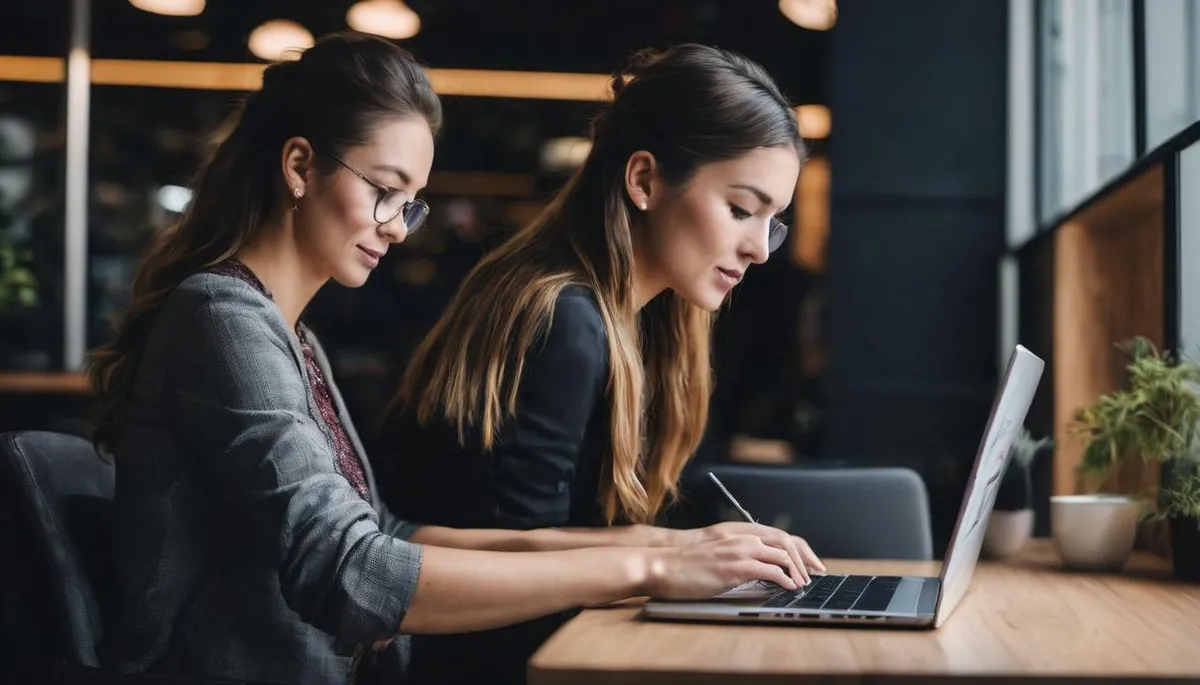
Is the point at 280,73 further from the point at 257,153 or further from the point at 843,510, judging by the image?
the point at 843,510

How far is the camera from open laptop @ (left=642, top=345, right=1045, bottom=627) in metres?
1.19

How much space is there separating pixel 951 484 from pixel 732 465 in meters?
0.45

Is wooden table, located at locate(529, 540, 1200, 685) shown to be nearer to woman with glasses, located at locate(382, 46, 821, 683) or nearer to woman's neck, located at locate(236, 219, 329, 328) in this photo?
woman with glasses, located at locate(382, 46, 821, 683)

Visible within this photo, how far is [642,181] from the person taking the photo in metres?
1.81

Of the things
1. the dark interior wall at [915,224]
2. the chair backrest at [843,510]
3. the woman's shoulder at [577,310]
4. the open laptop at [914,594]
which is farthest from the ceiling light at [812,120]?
the open laptop at [914,594]

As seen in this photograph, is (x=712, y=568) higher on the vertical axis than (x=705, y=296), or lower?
lower

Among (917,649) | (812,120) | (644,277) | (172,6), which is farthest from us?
(172,6)

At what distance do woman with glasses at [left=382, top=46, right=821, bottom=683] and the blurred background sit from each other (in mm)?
245

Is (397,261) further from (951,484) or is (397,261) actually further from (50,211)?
(951,484)

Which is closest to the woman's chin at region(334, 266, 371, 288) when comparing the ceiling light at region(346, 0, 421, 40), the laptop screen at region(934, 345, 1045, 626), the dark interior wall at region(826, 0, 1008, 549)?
the laptop screen at region(934, 345, 1045, 626)

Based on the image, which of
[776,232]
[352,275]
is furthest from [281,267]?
[776,232]

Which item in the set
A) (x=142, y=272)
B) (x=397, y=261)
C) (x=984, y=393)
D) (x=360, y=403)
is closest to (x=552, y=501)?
(x=142, y=272)

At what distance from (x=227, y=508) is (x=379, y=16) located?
5.26 meters

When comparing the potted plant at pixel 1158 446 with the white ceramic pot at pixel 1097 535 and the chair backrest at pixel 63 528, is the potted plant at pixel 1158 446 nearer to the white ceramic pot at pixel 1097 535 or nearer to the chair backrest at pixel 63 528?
the white ceramic pot at pixel 1097 535
